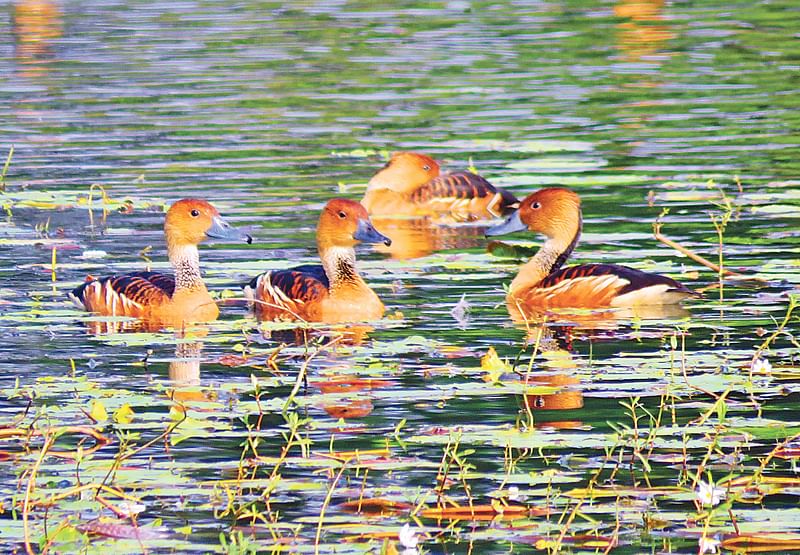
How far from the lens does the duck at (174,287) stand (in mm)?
12750

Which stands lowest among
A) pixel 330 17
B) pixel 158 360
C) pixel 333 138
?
pixel 158 360

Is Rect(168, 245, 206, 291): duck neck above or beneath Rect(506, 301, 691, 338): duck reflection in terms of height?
above

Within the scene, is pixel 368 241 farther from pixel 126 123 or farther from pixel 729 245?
pixel 126 123

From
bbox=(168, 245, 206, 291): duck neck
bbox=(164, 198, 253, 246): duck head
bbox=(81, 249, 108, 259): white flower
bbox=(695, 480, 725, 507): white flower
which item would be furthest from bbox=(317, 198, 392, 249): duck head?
bbox=(695, 480, 725, 507): white flower

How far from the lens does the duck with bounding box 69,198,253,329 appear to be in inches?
502

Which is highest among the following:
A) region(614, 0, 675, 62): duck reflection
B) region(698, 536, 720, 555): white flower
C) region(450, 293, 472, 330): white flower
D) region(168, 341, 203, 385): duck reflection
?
region(614, 0, 675, 62): duck reflection

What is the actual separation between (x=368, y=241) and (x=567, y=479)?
5.39 metres

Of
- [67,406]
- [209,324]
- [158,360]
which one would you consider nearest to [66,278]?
[209,324]

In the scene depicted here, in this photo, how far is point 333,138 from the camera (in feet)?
73.1

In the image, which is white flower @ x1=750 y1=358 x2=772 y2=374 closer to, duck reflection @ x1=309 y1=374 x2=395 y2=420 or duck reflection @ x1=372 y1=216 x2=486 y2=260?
duck reflection @ x1=309 y1=374 x2=395 y2=420

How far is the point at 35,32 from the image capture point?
37.1 metres

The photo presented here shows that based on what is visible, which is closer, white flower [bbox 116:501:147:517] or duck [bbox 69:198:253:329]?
white flower [bbox 116:501:147:517]

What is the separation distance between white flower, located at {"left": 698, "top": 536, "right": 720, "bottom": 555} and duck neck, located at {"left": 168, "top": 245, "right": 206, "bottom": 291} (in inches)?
252

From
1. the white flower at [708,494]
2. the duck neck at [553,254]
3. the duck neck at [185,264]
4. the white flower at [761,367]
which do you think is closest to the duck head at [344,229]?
the duck neck at [185,264]
